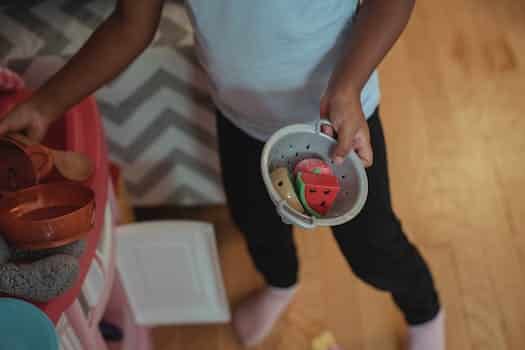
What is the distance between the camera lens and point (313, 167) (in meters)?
0.58

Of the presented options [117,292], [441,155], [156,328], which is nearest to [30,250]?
[117,292]

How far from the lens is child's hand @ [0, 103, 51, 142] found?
65cm

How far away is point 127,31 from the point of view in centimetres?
69

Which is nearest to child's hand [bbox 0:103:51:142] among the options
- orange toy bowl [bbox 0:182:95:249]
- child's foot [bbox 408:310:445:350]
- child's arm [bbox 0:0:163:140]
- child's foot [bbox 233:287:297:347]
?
child's arm [bbox 0:0:163:140]

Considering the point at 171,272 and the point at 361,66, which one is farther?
the point at 171,272

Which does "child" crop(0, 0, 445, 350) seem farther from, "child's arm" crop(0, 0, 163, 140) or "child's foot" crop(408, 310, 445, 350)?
"child's foot" crop(408, 310, 445, 350)

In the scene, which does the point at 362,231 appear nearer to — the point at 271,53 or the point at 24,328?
the point at 271,53

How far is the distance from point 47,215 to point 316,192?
10.9 inches

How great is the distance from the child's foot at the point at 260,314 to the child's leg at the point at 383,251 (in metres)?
0.23

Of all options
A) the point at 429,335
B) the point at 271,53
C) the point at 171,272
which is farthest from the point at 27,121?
the point at 429,335

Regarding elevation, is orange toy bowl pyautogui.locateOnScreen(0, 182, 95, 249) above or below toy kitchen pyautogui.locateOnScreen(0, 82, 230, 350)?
above

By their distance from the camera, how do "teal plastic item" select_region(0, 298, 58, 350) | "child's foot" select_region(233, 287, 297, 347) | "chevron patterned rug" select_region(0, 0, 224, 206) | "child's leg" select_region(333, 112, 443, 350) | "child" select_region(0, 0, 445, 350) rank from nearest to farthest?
"teal plastic item" select_region(0, 298, 58, 350)
"child" select_region(0, 0, 445, 350)
"child's leg" select_region(333, 112, 443, 350)
"chevron patterned rug" select_region(0, 0, 224, 206)
"child's foot" select_region(233, 287, 297, 347)

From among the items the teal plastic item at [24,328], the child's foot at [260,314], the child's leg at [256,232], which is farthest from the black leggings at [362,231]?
the teal plastic item at [24,328]

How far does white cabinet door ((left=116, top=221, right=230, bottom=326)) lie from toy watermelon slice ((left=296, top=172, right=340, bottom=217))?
39 cm
